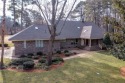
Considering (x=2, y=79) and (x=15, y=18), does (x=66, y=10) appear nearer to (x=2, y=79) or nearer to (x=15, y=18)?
(x=2, y=79)

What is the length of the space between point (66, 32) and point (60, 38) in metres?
3.86

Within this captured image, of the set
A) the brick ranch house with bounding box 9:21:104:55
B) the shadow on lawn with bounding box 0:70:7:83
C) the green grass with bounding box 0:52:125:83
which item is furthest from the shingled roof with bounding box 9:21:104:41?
the green grass with bounding box 0:52:125:83

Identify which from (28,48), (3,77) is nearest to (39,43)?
(28,48)

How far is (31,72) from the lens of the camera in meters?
17.0

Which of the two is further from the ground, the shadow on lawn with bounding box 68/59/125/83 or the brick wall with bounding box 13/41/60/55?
the brick wall with bounding box 13/41/60/55

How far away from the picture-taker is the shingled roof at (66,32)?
87.6ft

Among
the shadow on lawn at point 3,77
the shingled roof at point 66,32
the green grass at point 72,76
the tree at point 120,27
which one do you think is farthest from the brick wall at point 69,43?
the tree at point 120,27

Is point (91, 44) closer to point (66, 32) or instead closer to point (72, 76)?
point (66, 32)

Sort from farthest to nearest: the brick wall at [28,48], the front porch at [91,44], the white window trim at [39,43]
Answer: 1. the front porch at [91,44]
2. the white window trim at [39,43]
3. the brick wall at [28,48]

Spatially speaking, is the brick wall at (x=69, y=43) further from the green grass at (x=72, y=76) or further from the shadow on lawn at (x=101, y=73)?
the green grass at (x=72, y=76)

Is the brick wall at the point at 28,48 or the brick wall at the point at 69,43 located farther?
the brick wall at the point at 69,43

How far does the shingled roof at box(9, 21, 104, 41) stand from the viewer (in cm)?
2669

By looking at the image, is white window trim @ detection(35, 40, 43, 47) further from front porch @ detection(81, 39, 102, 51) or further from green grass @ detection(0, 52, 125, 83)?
green grass @ detection(0, 52, 125, 83)

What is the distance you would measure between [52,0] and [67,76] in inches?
317
